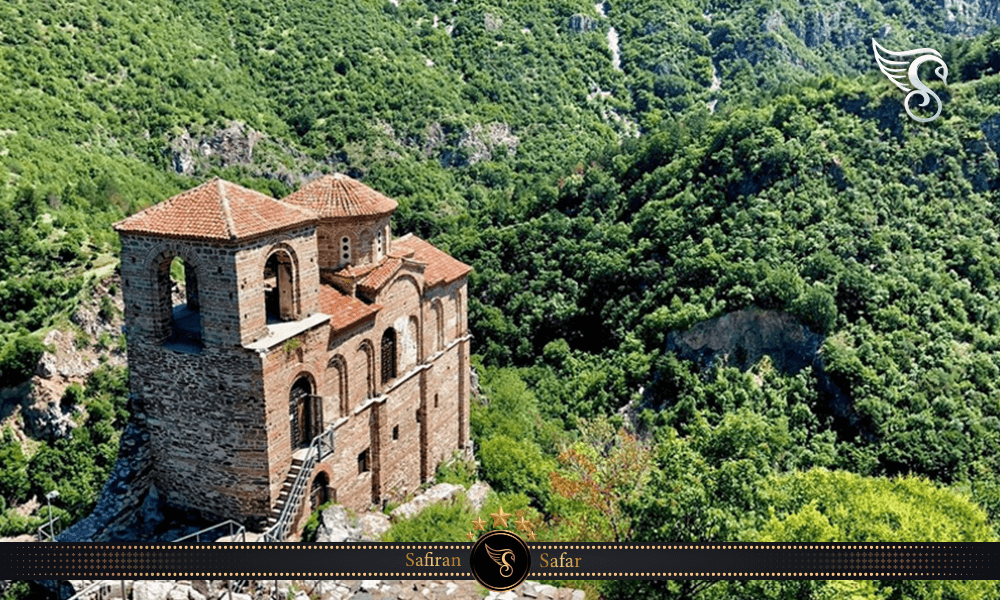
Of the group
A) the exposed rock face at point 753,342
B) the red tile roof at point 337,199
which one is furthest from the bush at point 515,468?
the red tile roof at point 337,199

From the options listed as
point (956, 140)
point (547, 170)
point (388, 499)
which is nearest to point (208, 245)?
point (388, 499)

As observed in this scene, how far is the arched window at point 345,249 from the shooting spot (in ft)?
87.8

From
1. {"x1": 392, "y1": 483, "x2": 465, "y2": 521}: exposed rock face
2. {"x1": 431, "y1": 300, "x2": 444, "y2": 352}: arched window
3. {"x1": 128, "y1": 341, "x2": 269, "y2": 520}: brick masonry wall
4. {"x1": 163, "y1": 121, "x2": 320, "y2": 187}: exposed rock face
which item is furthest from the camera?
{"x1": 163, "y1": 121, "x2": 320, "y2": 187}: exposed rock face

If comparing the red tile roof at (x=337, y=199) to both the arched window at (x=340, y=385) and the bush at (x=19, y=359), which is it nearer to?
the arched window at (x=340, y=385)

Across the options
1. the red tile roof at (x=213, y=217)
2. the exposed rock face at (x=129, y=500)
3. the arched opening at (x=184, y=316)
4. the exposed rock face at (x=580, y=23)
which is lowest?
the exposed rock face at (x=129, y=500)

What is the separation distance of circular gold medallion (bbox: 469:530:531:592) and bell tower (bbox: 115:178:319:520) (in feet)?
52.2

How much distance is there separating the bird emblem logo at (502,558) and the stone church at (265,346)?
15.9 m

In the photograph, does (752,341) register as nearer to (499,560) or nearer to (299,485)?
(299,485)

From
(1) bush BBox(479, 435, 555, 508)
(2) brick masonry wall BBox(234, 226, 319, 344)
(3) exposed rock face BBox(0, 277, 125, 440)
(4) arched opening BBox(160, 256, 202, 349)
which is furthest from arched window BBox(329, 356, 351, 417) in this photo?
(3) exposed rock face BBox(0, 277, 125, 440)

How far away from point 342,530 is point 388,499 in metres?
4.87

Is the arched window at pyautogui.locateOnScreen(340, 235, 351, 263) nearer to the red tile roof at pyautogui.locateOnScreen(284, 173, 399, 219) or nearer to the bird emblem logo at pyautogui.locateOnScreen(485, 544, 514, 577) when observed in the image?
the red tile roof at pyautogui.locateOnScreen(284, 173, 399, 219)

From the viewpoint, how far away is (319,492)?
971 inches

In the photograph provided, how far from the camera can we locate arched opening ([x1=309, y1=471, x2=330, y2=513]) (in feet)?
79.8

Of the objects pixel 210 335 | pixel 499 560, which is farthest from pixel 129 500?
pixel 499 560
